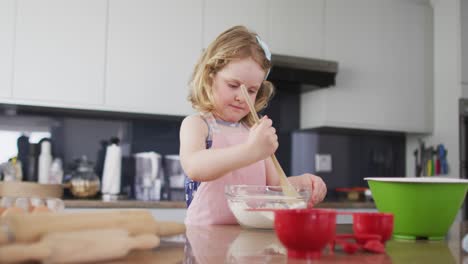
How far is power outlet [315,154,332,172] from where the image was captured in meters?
3.28

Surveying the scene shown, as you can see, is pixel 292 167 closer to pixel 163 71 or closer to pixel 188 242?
pixel 163 71

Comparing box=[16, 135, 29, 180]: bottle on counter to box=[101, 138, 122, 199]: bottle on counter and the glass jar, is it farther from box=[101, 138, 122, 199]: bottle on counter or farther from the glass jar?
box=[101, 138, 122, 199]: bottle on counter

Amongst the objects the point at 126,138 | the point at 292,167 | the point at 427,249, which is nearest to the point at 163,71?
the point at 126,138

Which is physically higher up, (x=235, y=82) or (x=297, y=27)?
(x=297, y=27)

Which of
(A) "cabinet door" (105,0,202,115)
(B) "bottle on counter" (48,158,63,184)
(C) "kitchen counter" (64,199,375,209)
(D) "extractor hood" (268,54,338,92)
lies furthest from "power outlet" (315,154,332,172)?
(B) "bottle on counter" (48,158,63,184)

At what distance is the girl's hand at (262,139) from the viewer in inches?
34.7

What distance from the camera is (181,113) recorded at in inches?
105

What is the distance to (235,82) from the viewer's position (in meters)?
1.26

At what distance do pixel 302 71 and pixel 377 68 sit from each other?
24.0 inches

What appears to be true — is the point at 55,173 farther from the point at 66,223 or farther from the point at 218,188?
the point at 66,223

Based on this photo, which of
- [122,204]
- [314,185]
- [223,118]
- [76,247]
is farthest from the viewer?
[122,204]

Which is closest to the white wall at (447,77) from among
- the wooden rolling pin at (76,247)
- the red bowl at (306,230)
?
the red bowl at (306,230)

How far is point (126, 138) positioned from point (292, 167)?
1066 millimetres

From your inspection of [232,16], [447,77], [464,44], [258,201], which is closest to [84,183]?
[232,16]
